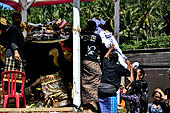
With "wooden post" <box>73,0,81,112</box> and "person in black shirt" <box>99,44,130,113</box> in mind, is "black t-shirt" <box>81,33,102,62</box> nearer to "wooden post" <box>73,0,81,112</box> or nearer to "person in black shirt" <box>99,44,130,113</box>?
"wooden post" <box>73,0,81,112</box>

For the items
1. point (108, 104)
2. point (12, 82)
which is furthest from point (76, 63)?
point (12, 82)

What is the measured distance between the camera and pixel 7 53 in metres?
4.91

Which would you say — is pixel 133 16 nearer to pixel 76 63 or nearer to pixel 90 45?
pixel 90 45

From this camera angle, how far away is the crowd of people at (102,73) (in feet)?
15.4

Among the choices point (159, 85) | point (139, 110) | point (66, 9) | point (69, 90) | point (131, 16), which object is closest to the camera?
point (139, 110)

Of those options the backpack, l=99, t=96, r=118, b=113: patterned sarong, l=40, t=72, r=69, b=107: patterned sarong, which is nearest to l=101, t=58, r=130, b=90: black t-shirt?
l=99, t=96, r=118, b=113: patterned sarong

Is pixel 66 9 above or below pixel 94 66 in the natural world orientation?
above

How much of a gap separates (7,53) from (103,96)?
5.60 feet

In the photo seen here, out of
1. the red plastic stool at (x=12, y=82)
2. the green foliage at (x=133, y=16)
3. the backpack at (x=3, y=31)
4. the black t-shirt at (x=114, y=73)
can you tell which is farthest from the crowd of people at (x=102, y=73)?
the green foliage at (x=133, y=16)

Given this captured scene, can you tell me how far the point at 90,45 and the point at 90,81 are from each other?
2.03 feet

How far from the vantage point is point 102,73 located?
4.92 m

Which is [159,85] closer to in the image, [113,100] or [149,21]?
[113,100]

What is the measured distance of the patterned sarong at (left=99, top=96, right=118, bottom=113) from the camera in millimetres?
4711

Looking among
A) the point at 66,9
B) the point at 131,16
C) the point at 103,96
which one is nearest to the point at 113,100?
the point at 103,96
